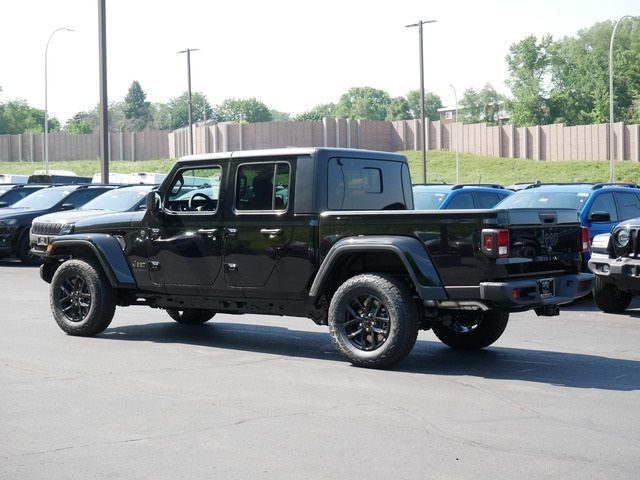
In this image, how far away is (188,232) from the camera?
10.2 m

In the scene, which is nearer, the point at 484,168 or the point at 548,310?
the point at 548,310

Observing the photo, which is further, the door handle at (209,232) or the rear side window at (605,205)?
the rear side window at (605,205)

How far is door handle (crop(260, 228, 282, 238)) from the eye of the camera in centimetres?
947

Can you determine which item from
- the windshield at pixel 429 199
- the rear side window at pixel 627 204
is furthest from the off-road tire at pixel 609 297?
the windshield at pixel 429 199

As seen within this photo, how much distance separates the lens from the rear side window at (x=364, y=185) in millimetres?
9586

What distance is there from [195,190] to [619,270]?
5.31 m

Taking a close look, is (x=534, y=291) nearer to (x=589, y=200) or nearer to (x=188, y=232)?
(x=188, y=232)

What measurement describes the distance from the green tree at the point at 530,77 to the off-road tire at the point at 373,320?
4248 inches

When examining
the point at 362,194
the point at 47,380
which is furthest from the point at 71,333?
the point at 362,194

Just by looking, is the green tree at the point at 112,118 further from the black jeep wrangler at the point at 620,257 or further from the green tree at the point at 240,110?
the black jeep wrangler at the point at 620,257

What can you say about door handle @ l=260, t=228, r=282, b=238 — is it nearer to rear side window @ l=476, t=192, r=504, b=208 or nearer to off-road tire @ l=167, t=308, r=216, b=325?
off-road tire @ l=167, t=308, r=216, b=325

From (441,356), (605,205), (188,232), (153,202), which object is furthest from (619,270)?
(153,202)

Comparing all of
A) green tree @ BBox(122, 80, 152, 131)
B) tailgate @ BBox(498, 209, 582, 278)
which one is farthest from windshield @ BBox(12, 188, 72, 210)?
green tree @ BBox(122, 80, 152, 131)

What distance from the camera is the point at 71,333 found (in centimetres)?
1100
